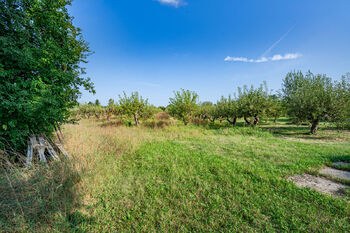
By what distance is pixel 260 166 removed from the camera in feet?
13.8

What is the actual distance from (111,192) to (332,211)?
4.90 meters

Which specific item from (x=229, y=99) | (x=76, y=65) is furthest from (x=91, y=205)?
(x=229, y=99)

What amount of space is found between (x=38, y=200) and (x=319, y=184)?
690cm

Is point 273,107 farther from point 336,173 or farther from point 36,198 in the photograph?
point 36,198

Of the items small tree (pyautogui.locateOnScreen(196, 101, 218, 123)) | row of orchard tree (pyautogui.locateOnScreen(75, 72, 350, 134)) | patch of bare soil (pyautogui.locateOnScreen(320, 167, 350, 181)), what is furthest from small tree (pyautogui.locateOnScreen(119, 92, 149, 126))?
patch of bare soil (pyautogui.locateOnScreen(320, 167, 350, 181))

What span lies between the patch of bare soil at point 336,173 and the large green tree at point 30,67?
8.81 metres

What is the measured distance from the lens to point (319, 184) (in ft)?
10.6

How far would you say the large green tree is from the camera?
2.86 meters

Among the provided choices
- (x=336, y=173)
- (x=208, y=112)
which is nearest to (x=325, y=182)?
(x=336, y=173)

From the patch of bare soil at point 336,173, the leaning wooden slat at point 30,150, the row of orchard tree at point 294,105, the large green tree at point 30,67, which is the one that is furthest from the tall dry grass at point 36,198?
the row of orchard tree at point 294,105

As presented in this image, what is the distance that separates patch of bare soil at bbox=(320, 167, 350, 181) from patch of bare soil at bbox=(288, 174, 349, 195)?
1.69ft

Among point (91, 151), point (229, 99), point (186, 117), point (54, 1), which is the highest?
point (54, 1)

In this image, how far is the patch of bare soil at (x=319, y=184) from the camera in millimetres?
2958

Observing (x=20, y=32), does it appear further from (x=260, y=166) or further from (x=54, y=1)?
(x=260, y=166)
